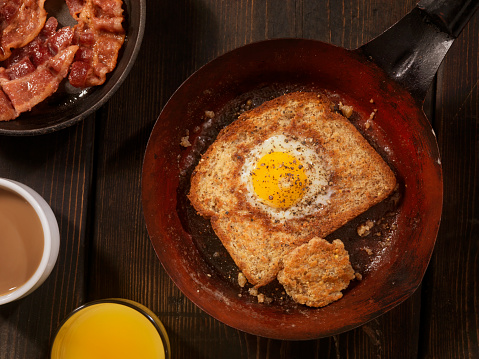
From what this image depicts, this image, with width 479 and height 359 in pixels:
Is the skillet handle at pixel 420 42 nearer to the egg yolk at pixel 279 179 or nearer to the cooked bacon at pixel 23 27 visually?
the egg yolk at pixel 279 179

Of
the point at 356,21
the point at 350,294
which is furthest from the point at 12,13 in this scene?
the point at 350,294

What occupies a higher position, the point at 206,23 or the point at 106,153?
the point at 206,23

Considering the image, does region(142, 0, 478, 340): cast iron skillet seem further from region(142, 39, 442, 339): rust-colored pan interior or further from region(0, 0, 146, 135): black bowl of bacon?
region(0, 0, 146, 135): black bowl of bacon

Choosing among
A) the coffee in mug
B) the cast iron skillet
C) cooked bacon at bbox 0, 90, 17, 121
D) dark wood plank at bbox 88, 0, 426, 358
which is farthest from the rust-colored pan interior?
cooked bacon at bbox 0, 90, 17, 121

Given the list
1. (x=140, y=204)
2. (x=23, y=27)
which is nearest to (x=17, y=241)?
(x=140, y=204)

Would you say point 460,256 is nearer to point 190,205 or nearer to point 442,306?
point 442,306

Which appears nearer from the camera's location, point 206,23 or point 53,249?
point 53,249
